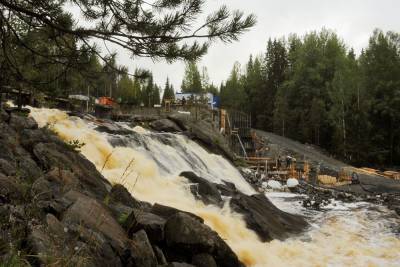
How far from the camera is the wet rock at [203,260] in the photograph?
24.9 feet

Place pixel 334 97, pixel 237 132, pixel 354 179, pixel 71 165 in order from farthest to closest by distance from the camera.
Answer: pixel 334 97 < pixel 237 132 < pixel 354 179 < pixel 71 165

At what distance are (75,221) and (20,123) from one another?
5739mm

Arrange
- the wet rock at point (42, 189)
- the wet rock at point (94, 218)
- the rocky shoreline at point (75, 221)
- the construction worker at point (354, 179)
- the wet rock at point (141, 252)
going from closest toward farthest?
1. the rocky shoreline at point (75, 221)
2. the wet rock at point (94, 218)
3. the wet rock at point (141, 252)
4. the wet rock at point (42, 189)
5. the construction worker at point (354, 179)

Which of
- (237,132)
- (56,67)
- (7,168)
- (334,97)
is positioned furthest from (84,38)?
(334,97)

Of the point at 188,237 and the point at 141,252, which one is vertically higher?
the point at 141,252

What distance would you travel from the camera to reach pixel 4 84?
19.1 feet

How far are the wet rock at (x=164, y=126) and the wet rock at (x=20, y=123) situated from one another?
51.8ft

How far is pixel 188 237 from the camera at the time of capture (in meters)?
7.62

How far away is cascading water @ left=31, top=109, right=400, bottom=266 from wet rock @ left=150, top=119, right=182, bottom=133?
5569 mm

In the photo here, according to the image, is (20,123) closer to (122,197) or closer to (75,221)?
(122,197)

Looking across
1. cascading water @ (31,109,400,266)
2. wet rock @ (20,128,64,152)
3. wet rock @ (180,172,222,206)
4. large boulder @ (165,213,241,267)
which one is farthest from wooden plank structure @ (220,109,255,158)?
large boulder @ (165,213,241,267)

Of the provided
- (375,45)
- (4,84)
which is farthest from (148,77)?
(375,45)

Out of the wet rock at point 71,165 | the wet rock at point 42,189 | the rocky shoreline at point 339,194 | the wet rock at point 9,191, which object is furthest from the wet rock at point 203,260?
the rocky shoreline at point 339,194

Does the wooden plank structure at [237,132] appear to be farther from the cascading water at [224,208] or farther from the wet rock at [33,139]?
the wet rock at [33,139]
